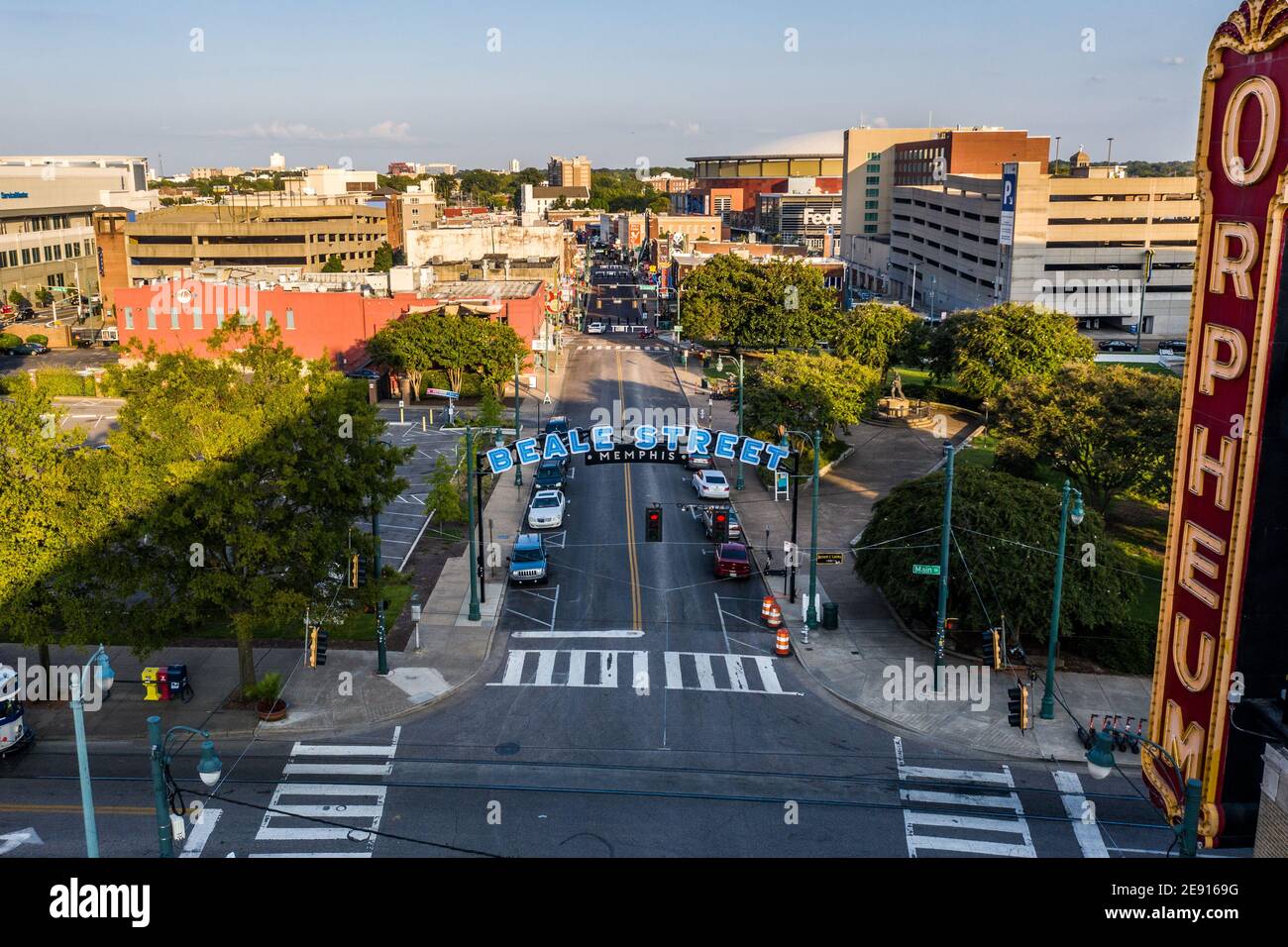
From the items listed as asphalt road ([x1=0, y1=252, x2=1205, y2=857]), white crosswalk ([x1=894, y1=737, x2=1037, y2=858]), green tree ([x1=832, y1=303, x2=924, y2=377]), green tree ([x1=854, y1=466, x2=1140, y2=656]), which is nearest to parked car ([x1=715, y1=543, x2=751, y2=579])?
green tree ([x1=854, y1=466, x2=1140, y2=656])

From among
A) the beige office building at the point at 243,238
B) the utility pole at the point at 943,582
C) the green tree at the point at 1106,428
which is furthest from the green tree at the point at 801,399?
the beige office building at the point at 243,238

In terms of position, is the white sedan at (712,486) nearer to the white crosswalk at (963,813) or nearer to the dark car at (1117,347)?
the white crosswalk at (963,813)

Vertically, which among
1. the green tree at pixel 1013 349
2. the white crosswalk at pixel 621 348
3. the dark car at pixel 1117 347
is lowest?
the white crosswalk at pixel 621 348

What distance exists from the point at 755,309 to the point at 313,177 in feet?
410

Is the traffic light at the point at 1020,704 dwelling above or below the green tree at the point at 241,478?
below

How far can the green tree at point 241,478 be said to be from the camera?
89.5ft

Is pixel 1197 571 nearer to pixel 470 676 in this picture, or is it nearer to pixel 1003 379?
pixel 470 676

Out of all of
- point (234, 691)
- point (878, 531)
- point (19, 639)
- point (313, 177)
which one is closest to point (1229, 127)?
point (878, 531)

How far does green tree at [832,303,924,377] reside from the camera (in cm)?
7219

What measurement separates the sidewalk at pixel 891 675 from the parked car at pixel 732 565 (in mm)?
959

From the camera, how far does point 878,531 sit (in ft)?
118

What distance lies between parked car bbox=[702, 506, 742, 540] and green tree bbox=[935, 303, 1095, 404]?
85.6 ft

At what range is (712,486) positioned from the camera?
49844mm

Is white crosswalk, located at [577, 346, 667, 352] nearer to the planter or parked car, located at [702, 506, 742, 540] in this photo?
parked car, located at [702, 506, 742, 540]
